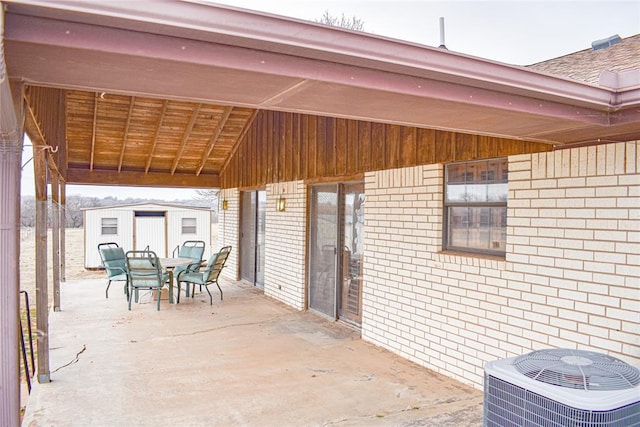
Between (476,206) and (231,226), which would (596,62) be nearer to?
(476,206)

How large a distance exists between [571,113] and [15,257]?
2.86m

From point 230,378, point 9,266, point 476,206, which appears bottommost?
point 230,378

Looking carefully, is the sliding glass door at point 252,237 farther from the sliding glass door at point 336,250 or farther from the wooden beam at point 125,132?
the wooden beam at point 125,132

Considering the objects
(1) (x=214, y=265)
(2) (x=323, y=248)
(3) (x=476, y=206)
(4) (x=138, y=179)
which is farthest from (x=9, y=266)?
(4) (x=138, y=179)

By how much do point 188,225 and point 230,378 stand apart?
10.2m

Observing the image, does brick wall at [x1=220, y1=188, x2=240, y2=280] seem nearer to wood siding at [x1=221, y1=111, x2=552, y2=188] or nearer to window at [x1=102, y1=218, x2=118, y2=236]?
wood siding at [x1=221, y1=111, x2=552, y2=188]

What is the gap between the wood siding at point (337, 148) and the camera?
4.25 m

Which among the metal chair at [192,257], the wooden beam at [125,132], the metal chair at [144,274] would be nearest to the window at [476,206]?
the metal chair at [144,274]

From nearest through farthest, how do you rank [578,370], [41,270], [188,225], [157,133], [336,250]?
1. [578,370]
2. [41,270]
3. [336,250]
4. [157,133]
5. [188,225]

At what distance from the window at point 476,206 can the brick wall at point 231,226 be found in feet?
22.1

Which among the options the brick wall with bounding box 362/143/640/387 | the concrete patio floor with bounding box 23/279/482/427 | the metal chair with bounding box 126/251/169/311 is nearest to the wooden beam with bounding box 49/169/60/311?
the concrete patio floor with bounding box 23/279/482/427

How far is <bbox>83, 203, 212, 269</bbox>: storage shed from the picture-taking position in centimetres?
1274

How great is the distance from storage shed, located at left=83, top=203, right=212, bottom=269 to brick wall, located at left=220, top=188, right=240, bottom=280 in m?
2.70

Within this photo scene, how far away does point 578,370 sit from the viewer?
218cm
